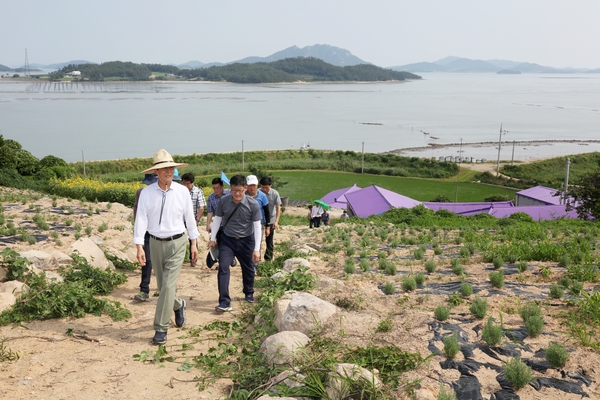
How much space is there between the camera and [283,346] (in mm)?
4234

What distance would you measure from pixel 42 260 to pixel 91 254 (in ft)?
2.24

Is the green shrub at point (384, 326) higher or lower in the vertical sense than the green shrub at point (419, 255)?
higher

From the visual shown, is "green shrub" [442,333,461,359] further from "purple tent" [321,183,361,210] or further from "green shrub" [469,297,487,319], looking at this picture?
"purple tent" [321,183,361,210]

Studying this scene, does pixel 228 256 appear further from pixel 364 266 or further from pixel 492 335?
pixel 492 335

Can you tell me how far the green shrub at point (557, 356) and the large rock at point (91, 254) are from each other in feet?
18.3

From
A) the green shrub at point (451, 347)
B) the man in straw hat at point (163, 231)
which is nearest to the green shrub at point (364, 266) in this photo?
the man in straw hat at point (163, 231)

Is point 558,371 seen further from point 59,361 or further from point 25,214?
point 25,214

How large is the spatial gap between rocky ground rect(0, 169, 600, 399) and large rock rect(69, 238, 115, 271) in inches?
16.9

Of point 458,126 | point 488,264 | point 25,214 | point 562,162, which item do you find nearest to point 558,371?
point 488,264

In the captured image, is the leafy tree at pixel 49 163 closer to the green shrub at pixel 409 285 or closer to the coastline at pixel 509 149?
the green shrub at pixel 409 285

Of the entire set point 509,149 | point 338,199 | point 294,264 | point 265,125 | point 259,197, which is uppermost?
point 259,197

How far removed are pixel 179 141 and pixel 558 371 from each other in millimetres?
70280

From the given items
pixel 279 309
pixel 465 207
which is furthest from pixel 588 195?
pixel 279 309

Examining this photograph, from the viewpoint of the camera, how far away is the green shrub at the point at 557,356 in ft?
12.7
